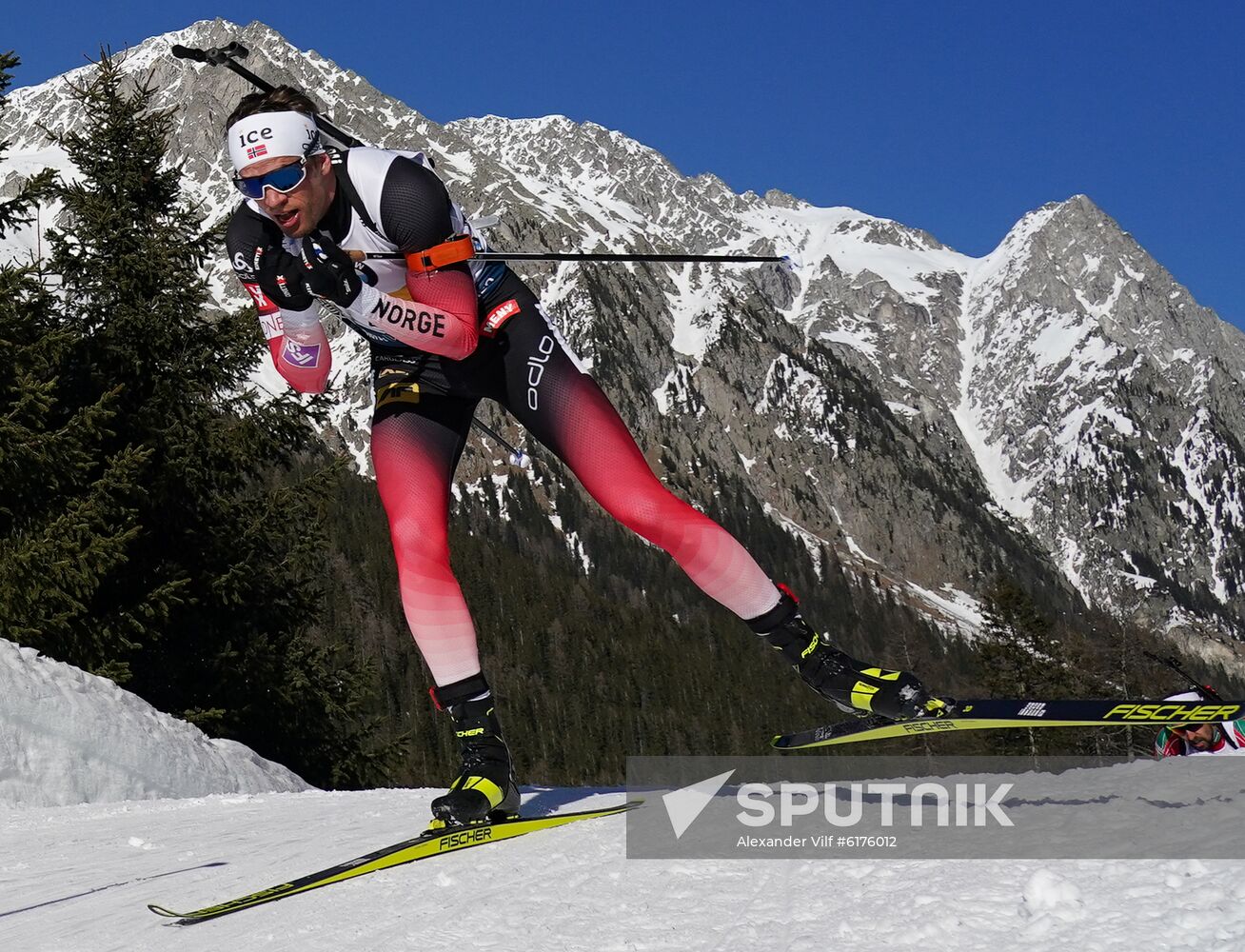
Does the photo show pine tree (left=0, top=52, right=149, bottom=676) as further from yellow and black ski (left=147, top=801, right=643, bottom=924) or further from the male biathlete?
yellow and black ski (left=147, top=801, right=643, bottom=924)

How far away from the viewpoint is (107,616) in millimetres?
13570

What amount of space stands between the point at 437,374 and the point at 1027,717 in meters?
2.73

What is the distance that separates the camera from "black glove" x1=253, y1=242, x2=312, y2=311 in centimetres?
435

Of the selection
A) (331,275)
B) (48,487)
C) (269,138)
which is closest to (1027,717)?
(331,275)

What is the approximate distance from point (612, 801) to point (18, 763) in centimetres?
463

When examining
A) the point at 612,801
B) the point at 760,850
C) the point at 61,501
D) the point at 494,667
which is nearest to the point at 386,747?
the point at 61,501

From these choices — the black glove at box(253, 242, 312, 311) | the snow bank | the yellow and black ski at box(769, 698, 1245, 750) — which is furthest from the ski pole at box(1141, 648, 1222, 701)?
the snow bank

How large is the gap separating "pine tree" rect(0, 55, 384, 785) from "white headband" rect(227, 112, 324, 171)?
9859 millimetres

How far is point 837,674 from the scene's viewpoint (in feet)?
14.8

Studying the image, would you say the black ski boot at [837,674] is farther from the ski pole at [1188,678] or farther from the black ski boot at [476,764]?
the ski pole at [1188,678]

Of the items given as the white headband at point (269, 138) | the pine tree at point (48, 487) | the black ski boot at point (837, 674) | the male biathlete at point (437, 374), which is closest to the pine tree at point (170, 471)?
the pine tree at point (48, 487)

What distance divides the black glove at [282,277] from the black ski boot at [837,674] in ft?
7.18

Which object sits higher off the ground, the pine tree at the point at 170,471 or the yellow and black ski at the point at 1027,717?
the pine tree at the point at 170,471

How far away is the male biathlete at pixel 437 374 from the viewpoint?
14.8 feet
